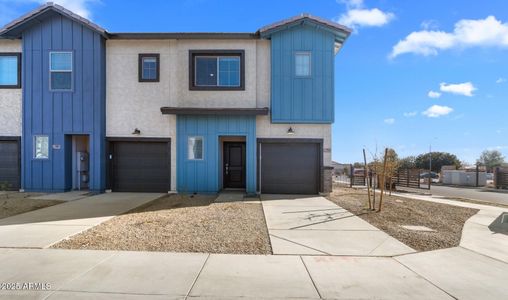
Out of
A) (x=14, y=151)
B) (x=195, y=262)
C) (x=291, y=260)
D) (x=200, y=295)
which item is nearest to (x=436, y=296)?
(x=291, y=260)

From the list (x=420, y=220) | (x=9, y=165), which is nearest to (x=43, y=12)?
(x=9, y=165)

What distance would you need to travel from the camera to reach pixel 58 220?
7562mm

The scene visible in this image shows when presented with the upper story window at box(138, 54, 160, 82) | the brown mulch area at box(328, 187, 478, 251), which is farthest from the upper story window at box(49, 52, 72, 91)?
the brown mulch area at box(328, 187, 478, 251)

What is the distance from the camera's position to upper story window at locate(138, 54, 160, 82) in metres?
12.8

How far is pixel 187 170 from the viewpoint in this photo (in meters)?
12.7

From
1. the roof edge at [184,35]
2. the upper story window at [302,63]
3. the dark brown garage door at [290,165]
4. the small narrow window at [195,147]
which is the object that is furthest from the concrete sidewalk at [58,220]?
the upper story window at [302,63]

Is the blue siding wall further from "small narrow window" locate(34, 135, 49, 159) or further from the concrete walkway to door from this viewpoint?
"small narrow window" locate(34, 135, 49, 159)

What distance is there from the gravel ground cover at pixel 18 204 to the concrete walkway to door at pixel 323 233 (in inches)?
282

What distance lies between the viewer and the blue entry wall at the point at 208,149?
12.6 m

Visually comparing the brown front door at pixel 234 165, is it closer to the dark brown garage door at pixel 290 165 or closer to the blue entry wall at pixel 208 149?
the blue entry wall at pixel 208 149

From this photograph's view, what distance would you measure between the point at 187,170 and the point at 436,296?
1034 centimetres

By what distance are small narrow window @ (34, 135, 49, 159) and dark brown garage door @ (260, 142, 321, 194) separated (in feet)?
30.4

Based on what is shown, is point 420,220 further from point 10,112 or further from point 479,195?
point 10,112

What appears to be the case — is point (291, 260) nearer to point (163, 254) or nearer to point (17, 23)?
point (163, 254)
